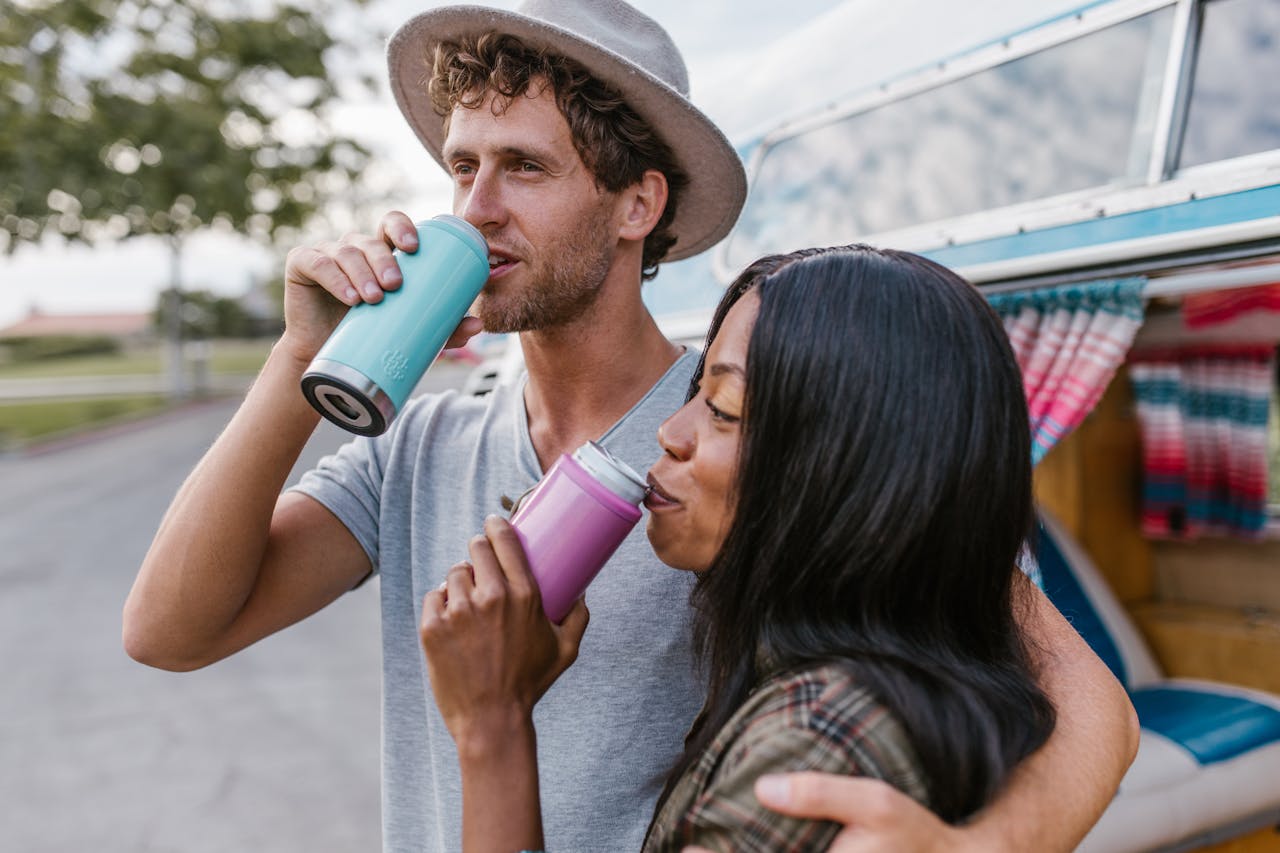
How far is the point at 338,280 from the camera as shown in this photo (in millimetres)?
1378

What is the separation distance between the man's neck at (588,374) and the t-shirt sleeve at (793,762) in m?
0.80

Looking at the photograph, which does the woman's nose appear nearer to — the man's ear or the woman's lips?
the woman's lips

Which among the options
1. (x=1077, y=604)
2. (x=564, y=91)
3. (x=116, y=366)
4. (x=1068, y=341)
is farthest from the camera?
(x=116, y=366)

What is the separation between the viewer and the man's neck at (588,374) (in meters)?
1.73

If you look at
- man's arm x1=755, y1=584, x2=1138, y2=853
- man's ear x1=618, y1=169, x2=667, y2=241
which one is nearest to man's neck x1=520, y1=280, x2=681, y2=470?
man's ear x1=618, y1=169, x2=667, y2=241

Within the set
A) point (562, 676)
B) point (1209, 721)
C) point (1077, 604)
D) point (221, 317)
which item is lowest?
point (221, 317)

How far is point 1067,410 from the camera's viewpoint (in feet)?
7.85

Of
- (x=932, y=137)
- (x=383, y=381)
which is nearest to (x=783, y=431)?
(x=383, y=381)

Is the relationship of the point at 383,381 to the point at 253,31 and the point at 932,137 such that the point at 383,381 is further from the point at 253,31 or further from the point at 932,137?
the point at 253,31

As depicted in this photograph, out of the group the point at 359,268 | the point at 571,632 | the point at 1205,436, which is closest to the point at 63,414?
the point at 1205,436

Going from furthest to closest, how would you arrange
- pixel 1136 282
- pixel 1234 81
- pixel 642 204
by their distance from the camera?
pixel 1234 81, pixel 1136 282, pixel 642 204

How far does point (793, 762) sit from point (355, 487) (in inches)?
39.6

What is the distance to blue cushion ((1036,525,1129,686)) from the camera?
3996 mm

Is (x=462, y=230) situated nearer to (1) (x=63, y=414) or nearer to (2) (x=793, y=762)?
(2) (x=793, y=762)
